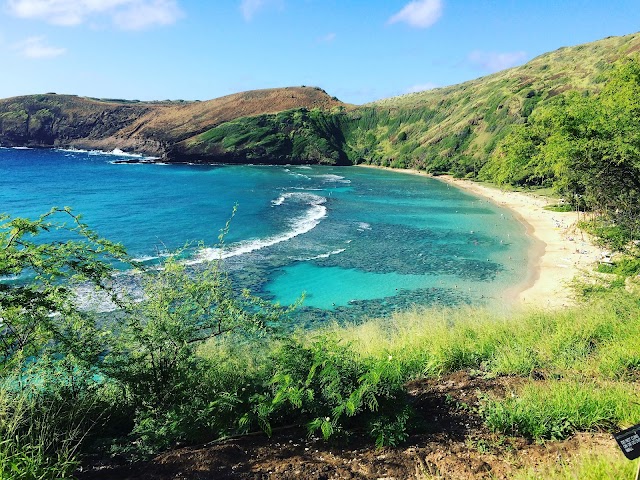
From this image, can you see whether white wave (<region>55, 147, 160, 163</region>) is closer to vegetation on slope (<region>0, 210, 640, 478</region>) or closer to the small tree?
the small tree

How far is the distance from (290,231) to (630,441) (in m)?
44.0

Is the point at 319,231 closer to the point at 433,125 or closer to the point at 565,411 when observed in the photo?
the point at 565,411

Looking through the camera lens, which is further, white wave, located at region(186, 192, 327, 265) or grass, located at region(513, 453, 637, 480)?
white wave, located at region(186, 192, 327, 265)

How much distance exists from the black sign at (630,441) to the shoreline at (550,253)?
12.7 metres

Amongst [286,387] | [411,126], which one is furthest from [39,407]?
[411,126]

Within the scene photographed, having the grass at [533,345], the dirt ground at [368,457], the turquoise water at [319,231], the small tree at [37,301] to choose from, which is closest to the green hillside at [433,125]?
the turquoise water at [319,231]

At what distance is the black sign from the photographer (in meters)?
3.47

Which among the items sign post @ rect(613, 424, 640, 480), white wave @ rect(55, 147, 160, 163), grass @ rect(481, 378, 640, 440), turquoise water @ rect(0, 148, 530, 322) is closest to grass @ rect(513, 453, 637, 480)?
sign post @ rect(613, 424, 640, 480)

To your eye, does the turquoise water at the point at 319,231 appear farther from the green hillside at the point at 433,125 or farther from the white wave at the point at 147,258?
the green hillside at the point at 433,125

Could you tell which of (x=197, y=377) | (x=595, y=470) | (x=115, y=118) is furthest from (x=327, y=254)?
(x=115, y=118)

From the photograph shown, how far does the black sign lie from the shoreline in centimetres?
1273

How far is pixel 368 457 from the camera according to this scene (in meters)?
5.62

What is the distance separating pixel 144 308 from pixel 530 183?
3327 inches

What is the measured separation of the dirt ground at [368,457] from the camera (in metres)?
5.21
